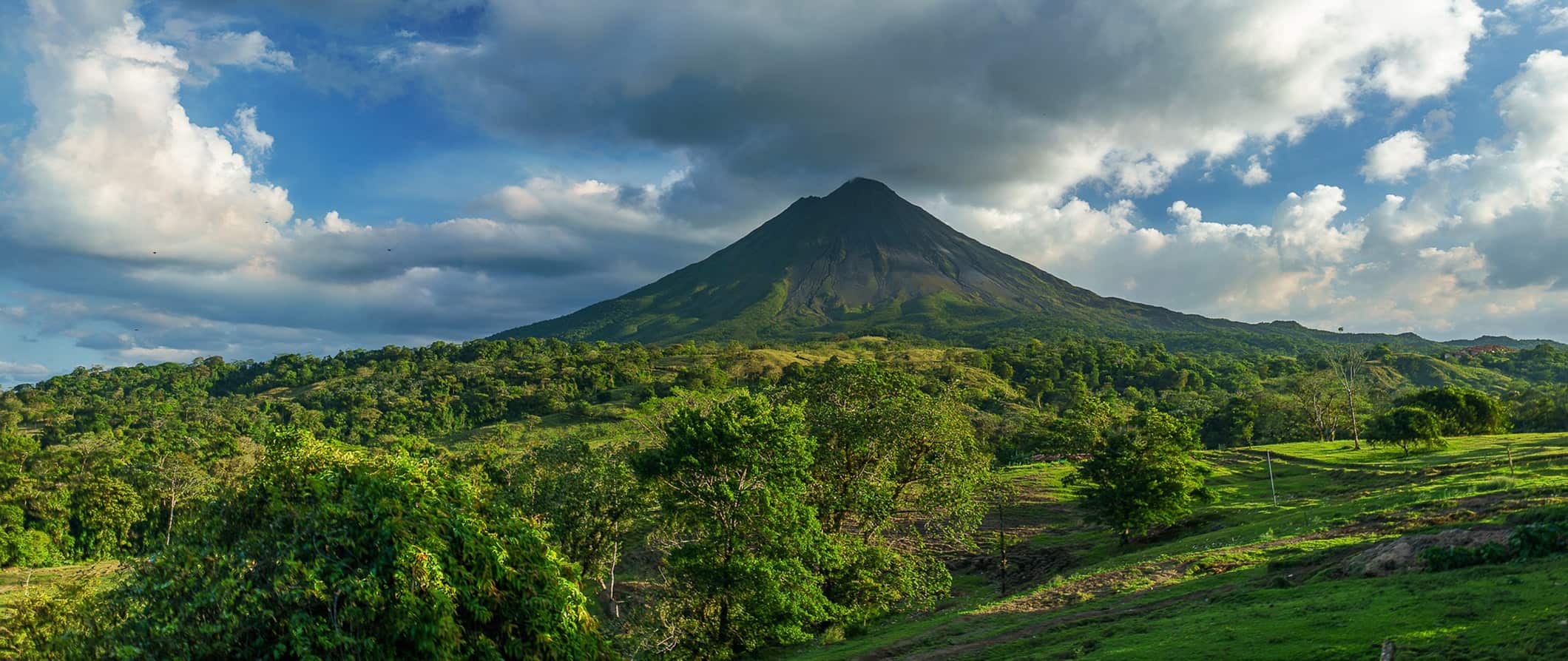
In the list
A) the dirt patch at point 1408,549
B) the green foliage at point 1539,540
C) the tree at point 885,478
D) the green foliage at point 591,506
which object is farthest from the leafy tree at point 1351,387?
the green foliage at point 591,506

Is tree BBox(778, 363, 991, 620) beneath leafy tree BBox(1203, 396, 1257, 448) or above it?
above

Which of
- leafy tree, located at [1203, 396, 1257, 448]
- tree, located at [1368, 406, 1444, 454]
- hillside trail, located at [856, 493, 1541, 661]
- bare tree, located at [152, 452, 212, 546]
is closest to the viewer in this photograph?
hillside trail, located at [856, 493, 1541, 661]

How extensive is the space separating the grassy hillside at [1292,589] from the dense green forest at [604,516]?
9.38 ft

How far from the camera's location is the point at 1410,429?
4800 cm

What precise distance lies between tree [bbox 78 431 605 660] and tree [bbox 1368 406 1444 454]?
58543mm

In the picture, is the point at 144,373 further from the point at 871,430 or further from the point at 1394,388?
the point at 1394,388

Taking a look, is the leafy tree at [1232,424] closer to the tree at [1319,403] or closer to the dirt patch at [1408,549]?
the tree at [1319,403]

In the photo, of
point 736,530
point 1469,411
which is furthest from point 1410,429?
point 736,530

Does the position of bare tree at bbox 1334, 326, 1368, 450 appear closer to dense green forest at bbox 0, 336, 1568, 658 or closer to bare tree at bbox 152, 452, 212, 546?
dense green forest at bbox 0, 336, 1568, 658

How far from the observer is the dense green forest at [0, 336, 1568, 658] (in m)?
8.39

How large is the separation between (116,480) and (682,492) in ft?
231

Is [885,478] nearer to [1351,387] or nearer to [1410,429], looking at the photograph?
[1410,429]

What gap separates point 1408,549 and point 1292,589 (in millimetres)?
2618

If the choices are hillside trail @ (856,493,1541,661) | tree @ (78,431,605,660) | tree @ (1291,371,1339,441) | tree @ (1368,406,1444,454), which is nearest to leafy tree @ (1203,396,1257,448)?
tree @ (1291,371,1339,441)
